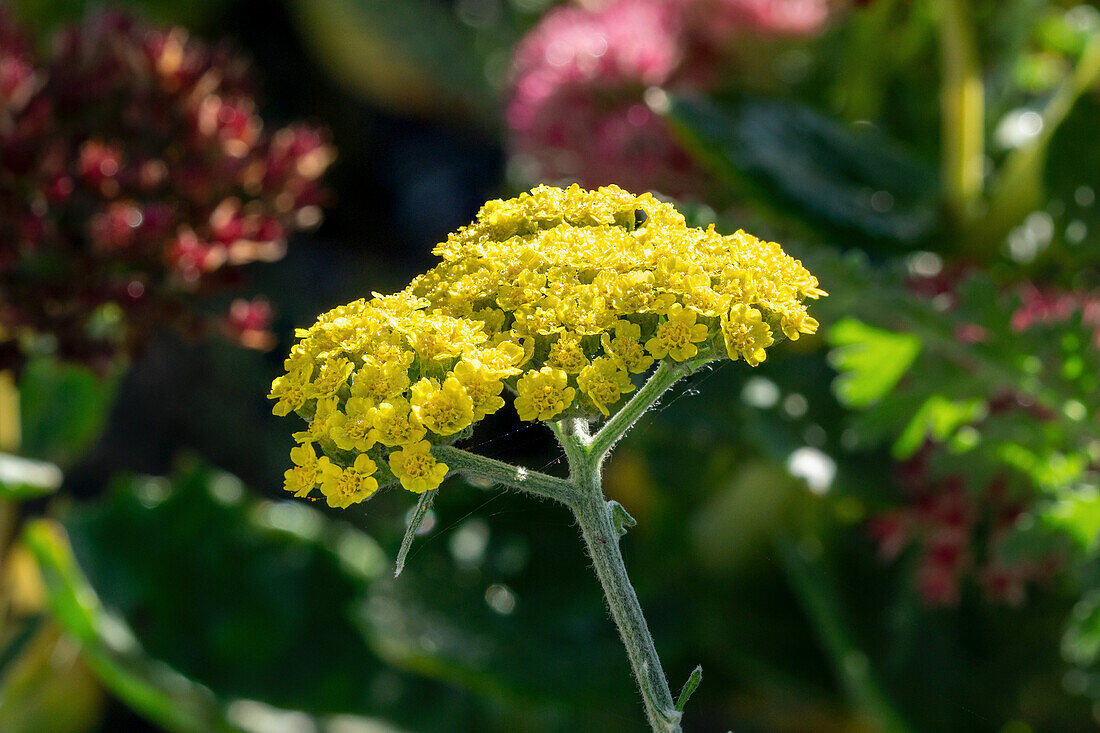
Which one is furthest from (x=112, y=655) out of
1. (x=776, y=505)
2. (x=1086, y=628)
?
(x=1086, y=628)

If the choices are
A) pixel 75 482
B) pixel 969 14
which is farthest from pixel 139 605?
pixel 969 14

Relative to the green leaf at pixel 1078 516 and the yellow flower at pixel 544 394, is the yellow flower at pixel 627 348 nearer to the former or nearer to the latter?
the yellow flower at pixel 544 394

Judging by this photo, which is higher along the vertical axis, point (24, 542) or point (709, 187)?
point (709, 187)

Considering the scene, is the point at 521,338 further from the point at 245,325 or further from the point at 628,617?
the point at 245,325

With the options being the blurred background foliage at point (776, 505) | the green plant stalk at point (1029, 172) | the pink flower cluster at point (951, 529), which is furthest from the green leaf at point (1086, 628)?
the green plant stalk at point (1029, 172)

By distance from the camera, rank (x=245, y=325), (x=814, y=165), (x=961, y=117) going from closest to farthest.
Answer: (x=245, y=325), (x=961, y=117), (x=814, y=165)

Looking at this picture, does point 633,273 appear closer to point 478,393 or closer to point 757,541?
point 478,393

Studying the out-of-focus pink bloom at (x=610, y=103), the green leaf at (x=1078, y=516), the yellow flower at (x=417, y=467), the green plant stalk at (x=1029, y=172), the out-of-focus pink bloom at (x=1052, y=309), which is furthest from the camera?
the out-of-focus pink bloom at (x=610, y=103)
